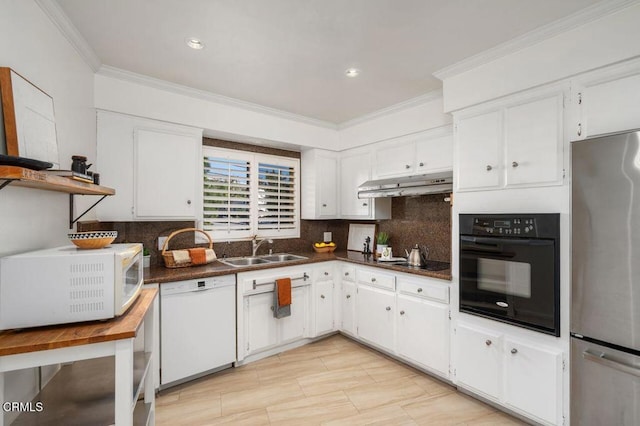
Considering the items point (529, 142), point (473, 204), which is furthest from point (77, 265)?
point (529, 142)

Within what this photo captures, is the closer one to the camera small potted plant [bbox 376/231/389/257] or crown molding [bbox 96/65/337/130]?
crown molding [bbox 96/65/337/130]

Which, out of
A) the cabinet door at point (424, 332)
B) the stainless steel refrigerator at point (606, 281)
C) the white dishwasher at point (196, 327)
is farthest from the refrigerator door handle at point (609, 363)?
the white dishwasher at point (196, 327)

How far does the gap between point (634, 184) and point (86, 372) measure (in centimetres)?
313

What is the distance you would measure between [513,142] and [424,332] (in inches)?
68.5

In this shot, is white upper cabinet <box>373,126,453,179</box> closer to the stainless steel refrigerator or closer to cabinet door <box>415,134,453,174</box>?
cabinet door <box>415,134,453,174</box>

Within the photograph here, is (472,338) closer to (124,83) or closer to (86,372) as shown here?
(86,372)

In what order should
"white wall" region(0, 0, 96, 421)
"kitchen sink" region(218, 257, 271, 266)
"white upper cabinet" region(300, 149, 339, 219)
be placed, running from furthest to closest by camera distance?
"white upper cabinet" region(300, 149, 339, 219)
"kitchen sink" region(218, 257, 271, 266)
"white wall" region(0, 0, 96, 421)

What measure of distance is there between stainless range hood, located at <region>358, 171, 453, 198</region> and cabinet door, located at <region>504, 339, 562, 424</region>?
1.31 m

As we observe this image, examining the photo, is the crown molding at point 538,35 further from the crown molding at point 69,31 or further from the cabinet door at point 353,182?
the crown molding at point 69,31

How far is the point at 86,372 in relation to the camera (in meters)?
1.64

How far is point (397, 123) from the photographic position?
3.30 m

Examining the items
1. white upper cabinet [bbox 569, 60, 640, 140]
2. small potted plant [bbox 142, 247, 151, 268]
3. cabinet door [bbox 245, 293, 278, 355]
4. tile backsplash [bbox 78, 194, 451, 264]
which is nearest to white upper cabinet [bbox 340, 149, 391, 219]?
tile backsplash [bbox 78, 194, 451, 264]

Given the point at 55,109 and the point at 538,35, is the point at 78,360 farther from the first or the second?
the point at 538,35

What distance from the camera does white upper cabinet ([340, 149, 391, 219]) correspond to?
144 inches
